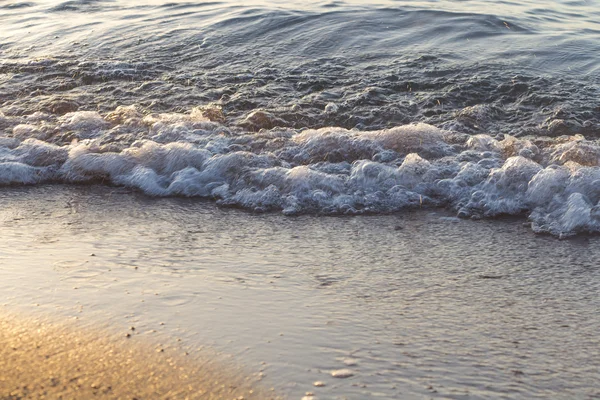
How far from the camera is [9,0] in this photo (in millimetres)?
11734

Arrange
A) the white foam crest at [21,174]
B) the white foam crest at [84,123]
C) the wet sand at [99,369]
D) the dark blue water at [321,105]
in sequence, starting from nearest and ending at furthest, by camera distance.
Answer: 1. the wet sand at [99,369]
2. the dark blue water at [321,105]
3. the white foam crest at [21,174]
4. the white foam crest at [84,123]

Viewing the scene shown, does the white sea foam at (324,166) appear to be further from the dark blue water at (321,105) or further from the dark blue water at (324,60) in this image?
the dark blue water at (324,60)

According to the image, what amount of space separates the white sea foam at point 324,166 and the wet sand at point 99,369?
1.75 meters

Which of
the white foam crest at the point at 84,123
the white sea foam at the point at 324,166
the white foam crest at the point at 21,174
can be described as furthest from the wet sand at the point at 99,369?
the white foam crest at the point at 84,123

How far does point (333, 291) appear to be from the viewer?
122 inches

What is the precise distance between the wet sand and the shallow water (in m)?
0.09

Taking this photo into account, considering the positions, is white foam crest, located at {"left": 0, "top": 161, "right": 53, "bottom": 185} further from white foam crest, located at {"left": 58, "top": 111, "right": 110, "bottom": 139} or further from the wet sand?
the wet sand

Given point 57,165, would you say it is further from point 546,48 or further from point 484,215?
point 546,48

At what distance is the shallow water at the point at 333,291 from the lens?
2.46 meters

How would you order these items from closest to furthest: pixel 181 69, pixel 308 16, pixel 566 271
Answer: pixel 566 271, pixel 181 69, pixel 308 16

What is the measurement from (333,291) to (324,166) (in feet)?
5.84

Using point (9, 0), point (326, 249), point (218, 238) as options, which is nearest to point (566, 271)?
point (326, 249)

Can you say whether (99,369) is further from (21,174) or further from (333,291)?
(21,174)

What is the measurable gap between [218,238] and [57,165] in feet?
5.67
